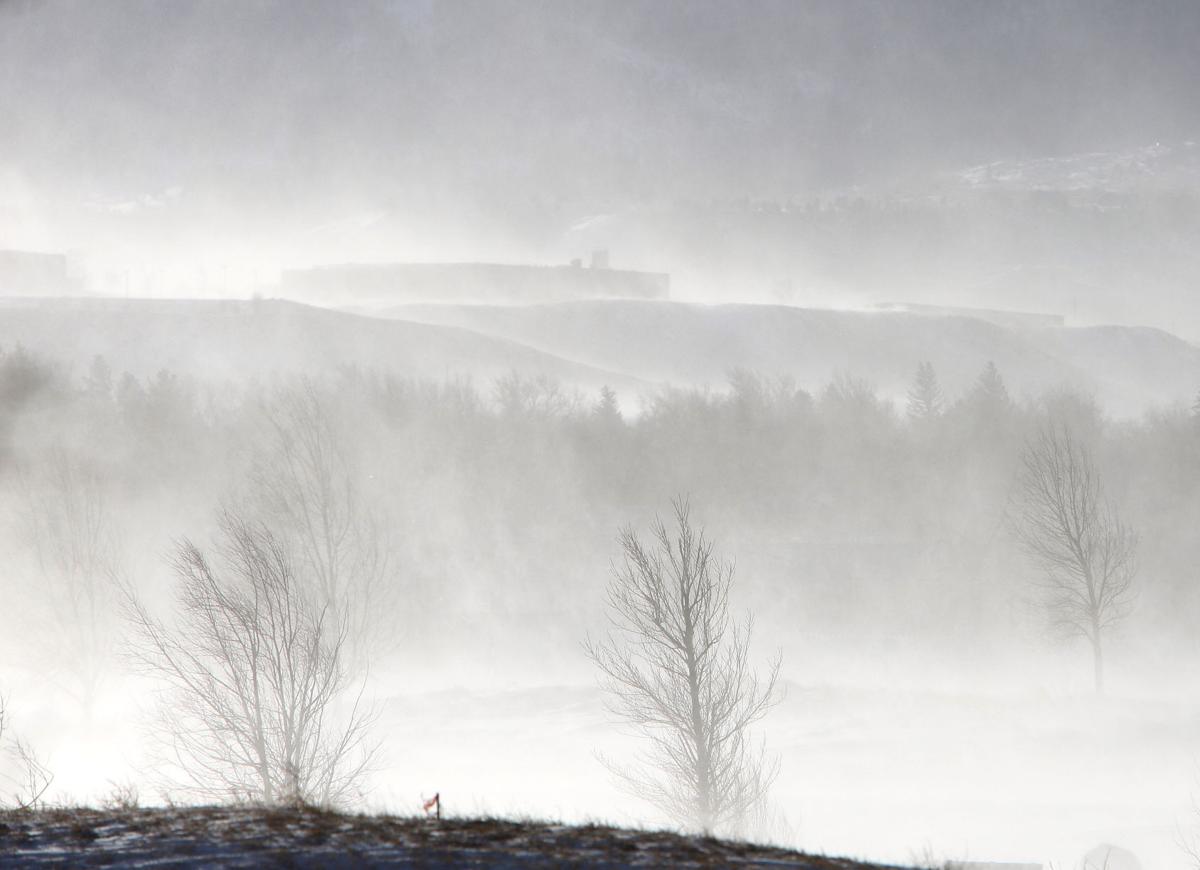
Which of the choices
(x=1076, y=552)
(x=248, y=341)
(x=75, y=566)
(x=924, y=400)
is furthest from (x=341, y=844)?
(x=248, y=341)

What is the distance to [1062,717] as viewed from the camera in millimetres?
32469

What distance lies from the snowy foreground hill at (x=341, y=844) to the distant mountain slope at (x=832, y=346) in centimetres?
9280

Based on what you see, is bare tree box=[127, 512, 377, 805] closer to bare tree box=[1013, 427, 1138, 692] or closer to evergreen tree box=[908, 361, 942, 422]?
bare tree box=[1013, 427, 1138, 692]

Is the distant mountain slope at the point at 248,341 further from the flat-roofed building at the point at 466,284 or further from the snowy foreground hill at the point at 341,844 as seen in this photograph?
the snowy foreground hill at the point at 341,844

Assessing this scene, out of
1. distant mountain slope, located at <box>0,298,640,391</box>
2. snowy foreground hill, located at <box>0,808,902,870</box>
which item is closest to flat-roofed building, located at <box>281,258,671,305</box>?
distant mountain slope, located at <box>0,298,640,391</box>

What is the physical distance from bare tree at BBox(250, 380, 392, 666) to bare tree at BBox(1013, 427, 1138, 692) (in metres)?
20.2

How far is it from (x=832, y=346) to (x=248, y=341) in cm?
5198

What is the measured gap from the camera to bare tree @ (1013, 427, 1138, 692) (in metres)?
37.4

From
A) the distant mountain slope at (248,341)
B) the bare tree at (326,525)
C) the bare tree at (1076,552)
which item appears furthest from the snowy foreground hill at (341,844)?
the distant mountain slope at (248,341)

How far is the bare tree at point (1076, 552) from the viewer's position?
37406 mm

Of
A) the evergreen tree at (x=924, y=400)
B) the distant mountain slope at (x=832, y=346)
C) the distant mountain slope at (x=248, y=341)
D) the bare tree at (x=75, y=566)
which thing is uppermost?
the distant mountain slope at (x=832, y=346)

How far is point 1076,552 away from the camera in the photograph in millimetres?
38500

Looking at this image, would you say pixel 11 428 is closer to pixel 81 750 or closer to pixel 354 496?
pixel 354 496

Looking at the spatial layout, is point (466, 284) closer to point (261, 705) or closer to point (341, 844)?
point (261, 705)
